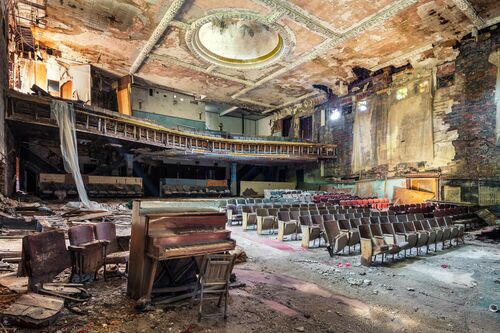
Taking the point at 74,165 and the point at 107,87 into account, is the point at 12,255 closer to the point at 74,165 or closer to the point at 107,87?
the point at 74,165

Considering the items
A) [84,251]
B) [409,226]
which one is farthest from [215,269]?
[409,226]

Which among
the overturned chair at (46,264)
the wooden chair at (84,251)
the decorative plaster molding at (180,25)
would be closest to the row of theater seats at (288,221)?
the wooden chair at (84,251)

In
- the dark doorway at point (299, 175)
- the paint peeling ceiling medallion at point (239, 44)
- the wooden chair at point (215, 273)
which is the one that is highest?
the paint peeling ceiling medallion at point (239, 44)

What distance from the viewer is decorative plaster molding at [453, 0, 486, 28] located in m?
9.59

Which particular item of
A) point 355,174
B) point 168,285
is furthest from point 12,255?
point 355,174

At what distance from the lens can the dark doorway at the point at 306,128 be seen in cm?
2034

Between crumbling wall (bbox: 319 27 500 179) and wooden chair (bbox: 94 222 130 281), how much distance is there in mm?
13273

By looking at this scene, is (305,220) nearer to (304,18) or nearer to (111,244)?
(111,244)

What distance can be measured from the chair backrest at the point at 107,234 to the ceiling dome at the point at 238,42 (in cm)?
1117

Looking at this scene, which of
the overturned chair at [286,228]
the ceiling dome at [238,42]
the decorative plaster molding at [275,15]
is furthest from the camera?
the ceiling dome at [238,42]

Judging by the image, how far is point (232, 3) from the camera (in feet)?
32.2

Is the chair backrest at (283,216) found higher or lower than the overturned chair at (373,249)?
higher

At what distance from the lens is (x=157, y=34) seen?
1139 cm

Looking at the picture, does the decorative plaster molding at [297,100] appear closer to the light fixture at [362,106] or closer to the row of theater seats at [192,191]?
the light fixture at [362,106]
